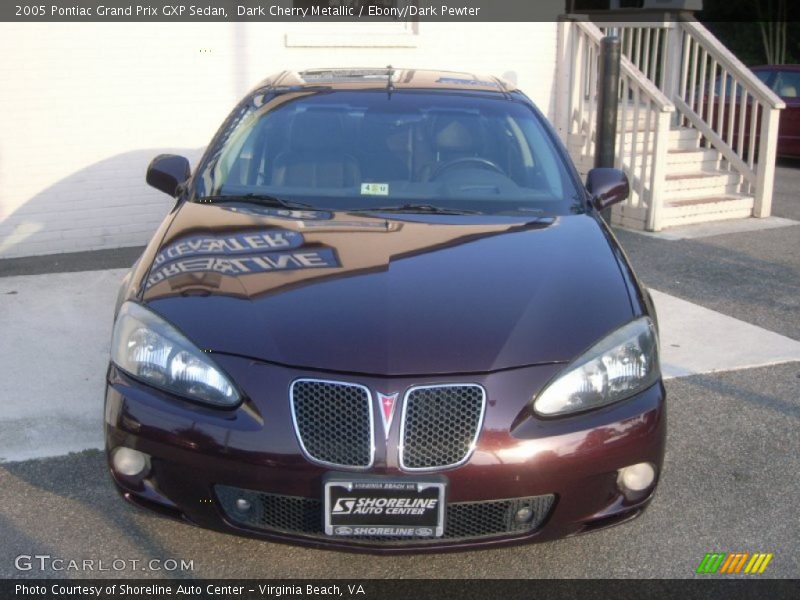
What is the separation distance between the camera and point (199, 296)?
317 centimetres

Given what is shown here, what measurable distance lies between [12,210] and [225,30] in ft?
7.62

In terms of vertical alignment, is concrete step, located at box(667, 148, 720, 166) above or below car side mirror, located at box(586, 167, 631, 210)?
below

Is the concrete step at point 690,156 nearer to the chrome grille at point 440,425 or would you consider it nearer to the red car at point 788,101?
the red car at point 788,101

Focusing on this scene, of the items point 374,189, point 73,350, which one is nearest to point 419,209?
point 374,189

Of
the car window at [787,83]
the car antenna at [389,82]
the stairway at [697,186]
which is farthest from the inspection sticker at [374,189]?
the car window at [787,83]

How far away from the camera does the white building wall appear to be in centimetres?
753

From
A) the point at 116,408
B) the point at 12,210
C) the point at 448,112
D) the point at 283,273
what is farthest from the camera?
the point at 12,210

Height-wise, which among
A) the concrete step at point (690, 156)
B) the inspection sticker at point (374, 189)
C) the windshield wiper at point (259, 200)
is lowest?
the concrete step at point (690, 156)

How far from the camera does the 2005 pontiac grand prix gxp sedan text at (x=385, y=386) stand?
279 cm

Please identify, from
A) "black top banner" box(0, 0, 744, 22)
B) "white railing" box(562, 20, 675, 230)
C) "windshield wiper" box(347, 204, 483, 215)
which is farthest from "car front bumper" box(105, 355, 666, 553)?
"white railing" box(562, 20, 675, 230)

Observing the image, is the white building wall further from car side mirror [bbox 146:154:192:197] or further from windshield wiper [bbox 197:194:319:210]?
windshield wiper [bbox 197:194:319:210]

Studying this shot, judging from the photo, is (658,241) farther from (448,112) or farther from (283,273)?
(283,273)

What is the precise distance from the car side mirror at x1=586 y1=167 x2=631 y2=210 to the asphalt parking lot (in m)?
1.05

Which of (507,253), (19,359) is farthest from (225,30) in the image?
(507,253)
